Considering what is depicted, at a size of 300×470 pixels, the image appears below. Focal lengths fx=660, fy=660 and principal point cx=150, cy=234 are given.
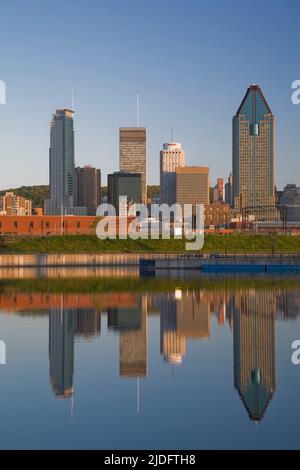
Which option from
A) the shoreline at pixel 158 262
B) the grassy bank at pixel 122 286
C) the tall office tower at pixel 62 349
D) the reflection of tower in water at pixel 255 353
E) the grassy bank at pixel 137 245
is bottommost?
the grassy bank at pixel 122 286

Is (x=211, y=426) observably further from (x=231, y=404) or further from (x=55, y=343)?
(x=55, y=343)

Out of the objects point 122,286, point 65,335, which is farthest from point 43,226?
point 65,335

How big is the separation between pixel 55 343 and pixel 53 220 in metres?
121

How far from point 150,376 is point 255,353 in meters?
6.81

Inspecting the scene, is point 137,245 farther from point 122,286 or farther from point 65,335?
point 65,335

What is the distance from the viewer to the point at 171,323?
43938 mm

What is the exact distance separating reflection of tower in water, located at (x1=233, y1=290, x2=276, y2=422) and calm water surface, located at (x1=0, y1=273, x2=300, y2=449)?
0.05 metres

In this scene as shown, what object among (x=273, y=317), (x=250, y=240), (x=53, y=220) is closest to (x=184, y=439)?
(x=273, y=317)

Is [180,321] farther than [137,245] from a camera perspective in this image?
No

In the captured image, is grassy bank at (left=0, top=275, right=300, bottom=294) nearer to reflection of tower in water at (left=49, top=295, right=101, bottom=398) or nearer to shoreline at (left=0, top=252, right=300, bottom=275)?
reflection of tower in water at (left=49, top=295, right=101, bottom=398)

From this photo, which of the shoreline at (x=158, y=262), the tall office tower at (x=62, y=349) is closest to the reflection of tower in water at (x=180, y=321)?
the tall office tower at (x=62, y=349)

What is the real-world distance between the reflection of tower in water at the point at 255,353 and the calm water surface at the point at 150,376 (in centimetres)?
5

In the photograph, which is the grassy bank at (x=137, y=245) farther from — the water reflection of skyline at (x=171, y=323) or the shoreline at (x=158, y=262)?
the water reflection of skyline at (x=171, y=323)

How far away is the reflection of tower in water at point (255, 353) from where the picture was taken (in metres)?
24.5
